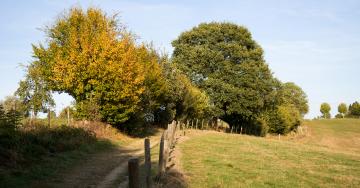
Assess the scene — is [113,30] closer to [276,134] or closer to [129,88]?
[129,88]

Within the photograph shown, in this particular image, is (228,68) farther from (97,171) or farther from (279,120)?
(97,171)

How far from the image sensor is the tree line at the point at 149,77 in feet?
106

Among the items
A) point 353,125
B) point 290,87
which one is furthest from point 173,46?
point 290,87

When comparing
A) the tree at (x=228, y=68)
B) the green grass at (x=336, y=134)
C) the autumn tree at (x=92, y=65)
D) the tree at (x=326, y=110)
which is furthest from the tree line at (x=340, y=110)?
the autumn tree at (x=92, y=65)

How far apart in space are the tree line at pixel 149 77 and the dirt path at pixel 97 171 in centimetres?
838

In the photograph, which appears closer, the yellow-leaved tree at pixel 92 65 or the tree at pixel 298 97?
the yellow-leaved tree at pixel 92 65

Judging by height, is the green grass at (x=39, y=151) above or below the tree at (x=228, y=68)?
below

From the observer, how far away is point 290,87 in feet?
501

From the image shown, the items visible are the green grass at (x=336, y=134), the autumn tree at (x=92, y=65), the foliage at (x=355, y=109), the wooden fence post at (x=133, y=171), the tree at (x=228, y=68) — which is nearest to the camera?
the wooden fence post at (x=133, y=171)

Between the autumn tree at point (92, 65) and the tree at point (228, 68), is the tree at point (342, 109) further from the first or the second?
the autumn tree at point (92, 65)

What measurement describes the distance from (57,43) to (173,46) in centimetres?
3460

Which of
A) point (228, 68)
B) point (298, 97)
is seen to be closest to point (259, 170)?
point (228, 68)

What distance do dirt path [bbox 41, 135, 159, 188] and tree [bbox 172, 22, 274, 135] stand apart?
36.6 m

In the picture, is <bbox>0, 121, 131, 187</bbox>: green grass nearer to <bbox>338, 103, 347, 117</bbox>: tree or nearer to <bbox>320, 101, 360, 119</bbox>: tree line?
<bbox>320, 101, 360, 119</bbox>: tree line
